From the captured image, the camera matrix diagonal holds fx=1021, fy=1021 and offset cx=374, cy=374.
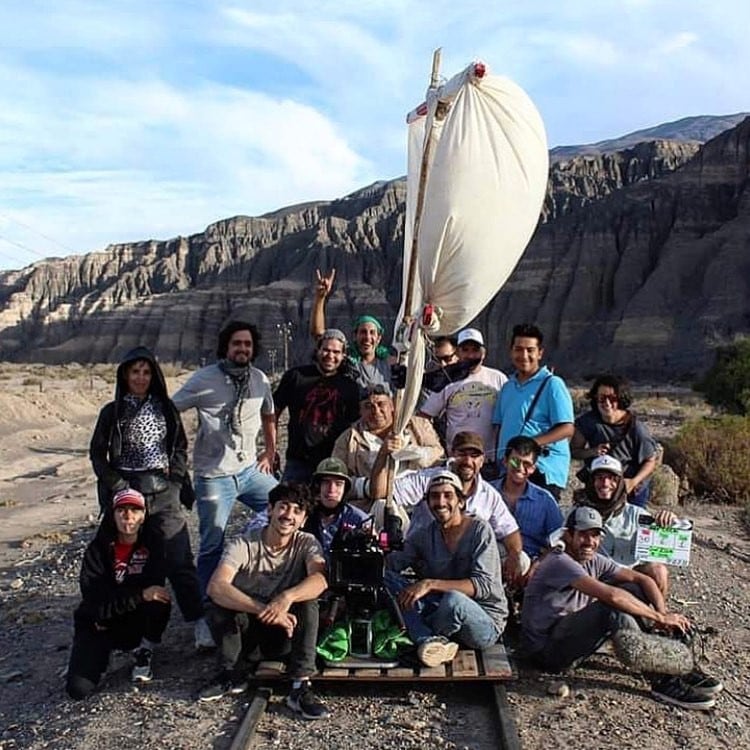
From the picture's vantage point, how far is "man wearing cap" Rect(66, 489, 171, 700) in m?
6.01

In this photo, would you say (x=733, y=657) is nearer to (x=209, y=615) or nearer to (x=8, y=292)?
(x=209, y=615)

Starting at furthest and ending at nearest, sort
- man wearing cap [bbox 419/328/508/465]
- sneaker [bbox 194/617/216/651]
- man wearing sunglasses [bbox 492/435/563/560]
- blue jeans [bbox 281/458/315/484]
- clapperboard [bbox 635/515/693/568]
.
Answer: man wearing cap [bbox 419/328/508/465], blue jeans [bbox 281/458/315/484], man wearing sunglasses [bbox 492/435/563/560], sneaker [bbox 194/617/216/651], clapperboard [bbox 635/515/693/568]

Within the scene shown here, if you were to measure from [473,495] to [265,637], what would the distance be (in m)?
1.48

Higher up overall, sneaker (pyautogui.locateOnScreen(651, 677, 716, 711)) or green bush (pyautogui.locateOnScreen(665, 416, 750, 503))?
green bush (pyautogui.locateOnScreen(665, 416, 750, 503))

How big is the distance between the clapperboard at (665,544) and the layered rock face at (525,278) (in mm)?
49229

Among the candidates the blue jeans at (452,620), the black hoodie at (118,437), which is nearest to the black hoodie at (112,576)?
the black hoodie at (118,437)

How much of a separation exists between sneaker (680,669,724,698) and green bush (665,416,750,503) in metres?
9.26

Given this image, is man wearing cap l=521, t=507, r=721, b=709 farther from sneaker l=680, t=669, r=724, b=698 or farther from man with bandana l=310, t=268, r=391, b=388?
man with bandana l=310, t=268, r=391, b=388

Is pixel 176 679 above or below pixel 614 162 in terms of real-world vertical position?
below

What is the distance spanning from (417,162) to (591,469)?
7.15ft

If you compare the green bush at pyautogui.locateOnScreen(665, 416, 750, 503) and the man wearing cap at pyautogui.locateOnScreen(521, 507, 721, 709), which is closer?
the man wearing cap at pyautogui.locateOnScreen(521, 507, 721, 709)

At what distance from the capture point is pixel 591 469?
6.32 meters

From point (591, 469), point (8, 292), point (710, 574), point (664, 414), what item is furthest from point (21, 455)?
point (8, 292)

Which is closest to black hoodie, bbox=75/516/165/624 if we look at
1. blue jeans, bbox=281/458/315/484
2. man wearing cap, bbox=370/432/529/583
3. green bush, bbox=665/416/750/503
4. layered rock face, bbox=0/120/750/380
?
blue jeans, bbox=281/458/315/484
